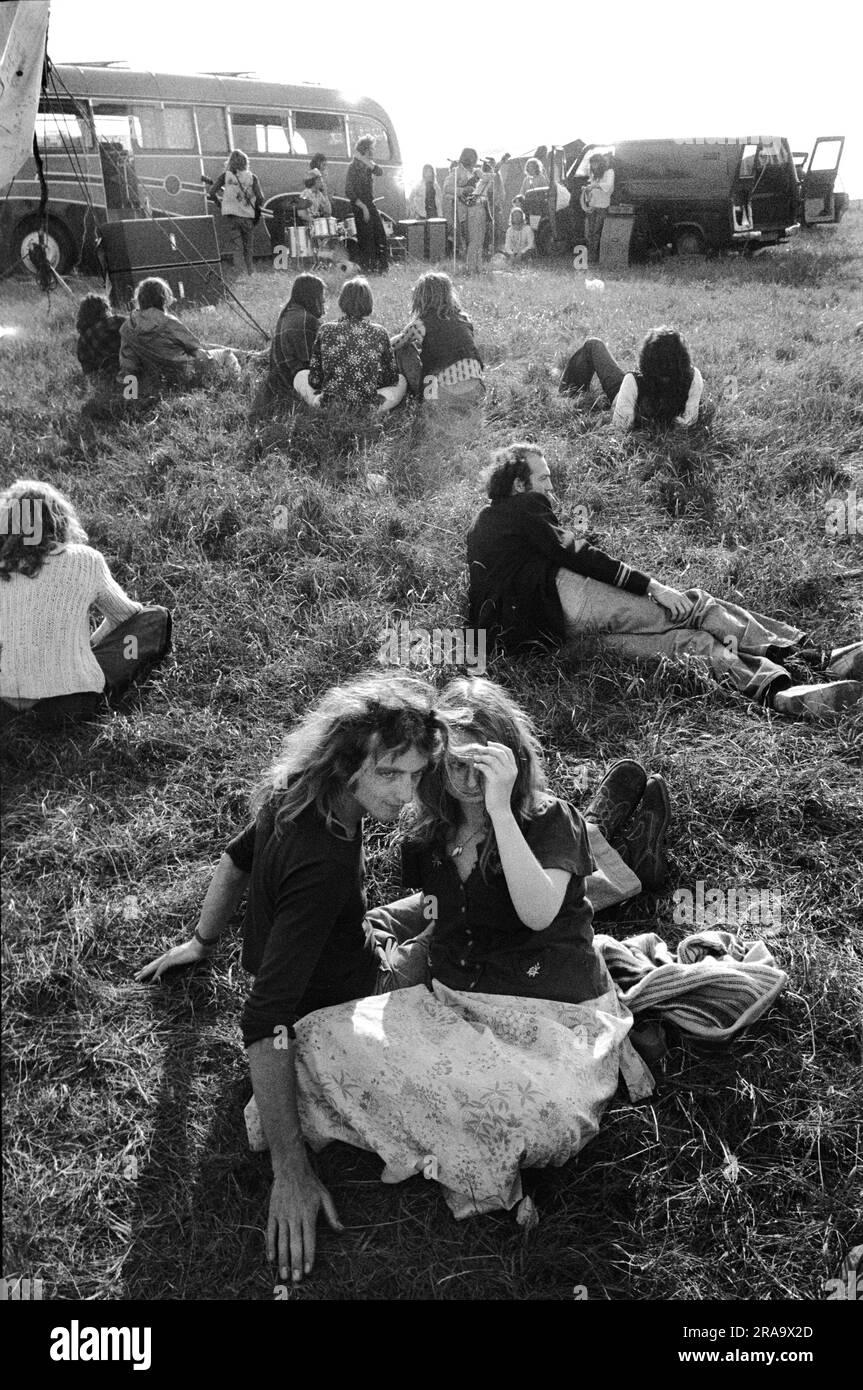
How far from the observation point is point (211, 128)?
8.56 m

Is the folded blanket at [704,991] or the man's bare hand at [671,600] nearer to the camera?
the folded blanket at [704,991]

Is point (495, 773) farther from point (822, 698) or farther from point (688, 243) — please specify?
point (688, 243)

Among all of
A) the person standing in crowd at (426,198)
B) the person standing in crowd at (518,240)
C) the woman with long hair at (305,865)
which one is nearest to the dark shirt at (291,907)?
the woman with long hair at (305,865)

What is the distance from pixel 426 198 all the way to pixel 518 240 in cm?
144

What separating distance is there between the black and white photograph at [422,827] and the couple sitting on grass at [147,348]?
0.09 ft

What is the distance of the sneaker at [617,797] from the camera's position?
308cm

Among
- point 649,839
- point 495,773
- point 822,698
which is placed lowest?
point 649,839

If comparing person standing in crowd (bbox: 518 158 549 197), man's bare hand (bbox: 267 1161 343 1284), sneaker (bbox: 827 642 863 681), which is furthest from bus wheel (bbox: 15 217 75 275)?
man's bare hand (bbox: 267 1161 343 1284)

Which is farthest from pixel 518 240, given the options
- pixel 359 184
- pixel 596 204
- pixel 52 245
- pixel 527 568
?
pixel 527 568

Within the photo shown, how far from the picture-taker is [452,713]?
227cm

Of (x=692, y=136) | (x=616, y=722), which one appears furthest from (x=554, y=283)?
(x=616, y=722)

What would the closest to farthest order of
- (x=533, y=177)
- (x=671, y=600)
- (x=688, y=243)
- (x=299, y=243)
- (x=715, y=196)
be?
(x=671, y=600) < (x=299, y=243) < (x=715, y=196) < (x=688, y=243) < (x=533, y=177)

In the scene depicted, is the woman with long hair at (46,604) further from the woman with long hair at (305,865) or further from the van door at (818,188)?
the van door at (818,188)

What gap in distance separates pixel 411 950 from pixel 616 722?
1480 millimetres
